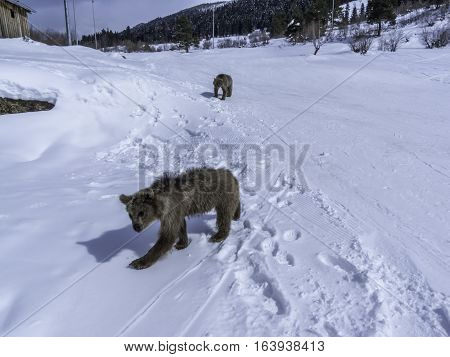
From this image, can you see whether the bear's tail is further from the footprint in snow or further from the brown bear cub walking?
the footprint in snow

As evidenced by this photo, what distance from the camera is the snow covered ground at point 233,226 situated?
320 centimetres

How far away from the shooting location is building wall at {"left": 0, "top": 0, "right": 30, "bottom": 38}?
2253 cm

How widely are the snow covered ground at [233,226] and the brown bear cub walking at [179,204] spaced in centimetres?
22

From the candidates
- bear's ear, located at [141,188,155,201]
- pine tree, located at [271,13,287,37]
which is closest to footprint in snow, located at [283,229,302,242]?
bear's ear, located at [141,188,155,201]

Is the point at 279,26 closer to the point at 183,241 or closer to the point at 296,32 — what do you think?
the point at 296,32

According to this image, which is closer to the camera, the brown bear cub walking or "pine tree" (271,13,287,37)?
the brown bear cub walking

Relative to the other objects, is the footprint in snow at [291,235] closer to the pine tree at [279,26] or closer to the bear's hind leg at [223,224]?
the bear's hind leg at [223,224]

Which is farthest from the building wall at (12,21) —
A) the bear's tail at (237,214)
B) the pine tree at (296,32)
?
the pine tree at (296,32)

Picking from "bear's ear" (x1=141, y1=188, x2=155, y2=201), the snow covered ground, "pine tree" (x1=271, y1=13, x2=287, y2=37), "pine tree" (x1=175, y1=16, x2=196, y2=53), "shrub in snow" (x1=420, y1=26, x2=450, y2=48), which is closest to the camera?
the snow covered ground

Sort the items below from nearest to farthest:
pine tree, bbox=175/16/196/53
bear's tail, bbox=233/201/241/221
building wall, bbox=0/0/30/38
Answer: bear's tail, bbox=233/201/241/221
building wall, bbox=0/0/30/38
pine tree, bbox=175/16/196/53

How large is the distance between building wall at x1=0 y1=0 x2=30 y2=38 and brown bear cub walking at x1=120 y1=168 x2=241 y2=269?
24.7 m

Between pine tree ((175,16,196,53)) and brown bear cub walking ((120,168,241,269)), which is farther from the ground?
pine tree ((175,16,196,53))

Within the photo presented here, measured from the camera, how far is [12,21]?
24.3m

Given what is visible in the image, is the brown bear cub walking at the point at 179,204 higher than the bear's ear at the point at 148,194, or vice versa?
the bear's ear at the point at 148,194
